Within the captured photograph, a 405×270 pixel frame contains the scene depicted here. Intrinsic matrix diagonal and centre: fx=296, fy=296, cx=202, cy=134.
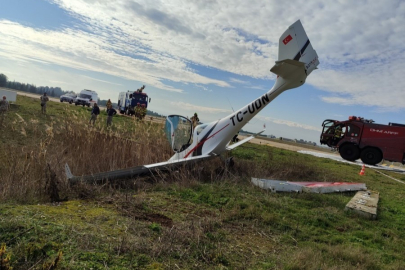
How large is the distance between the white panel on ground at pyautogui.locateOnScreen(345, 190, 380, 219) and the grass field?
0.65 ft

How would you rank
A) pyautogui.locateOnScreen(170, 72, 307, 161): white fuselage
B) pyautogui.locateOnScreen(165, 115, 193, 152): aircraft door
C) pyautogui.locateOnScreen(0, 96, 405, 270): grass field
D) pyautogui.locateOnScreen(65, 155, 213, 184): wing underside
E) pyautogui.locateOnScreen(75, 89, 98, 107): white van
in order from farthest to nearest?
pyautogui.locateOnScreen(75, 89, 98, 107): white van < pyautogui.locateOnScreen(165, 115, 193, 152): aircraft door < pyautogui.locateOnScreen(170, 72, 307, 161): white fuselage < pyautogui.locateOnScreen(65, 155, 213, 184): wing underside < pyautogui.locateOnScreen(0, 96, 405, 270): grass field

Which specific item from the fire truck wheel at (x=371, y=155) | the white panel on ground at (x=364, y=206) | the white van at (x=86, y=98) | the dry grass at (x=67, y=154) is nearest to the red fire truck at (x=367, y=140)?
the fire truck wheel at (x=371, y=155)

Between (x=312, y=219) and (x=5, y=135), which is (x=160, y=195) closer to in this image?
(x=312, y=219)

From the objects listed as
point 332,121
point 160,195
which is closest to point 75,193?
point 160,195

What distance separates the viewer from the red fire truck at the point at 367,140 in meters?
17.3

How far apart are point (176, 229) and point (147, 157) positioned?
4931mm

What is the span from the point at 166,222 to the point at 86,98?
42.5 m

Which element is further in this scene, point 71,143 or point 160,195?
point 71,143

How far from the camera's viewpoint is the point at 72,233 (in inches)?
117

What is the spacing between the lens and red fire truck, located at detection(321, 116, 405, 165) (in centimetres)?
1733

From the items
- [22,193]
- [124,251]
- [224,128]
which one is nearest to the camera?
[124,251]

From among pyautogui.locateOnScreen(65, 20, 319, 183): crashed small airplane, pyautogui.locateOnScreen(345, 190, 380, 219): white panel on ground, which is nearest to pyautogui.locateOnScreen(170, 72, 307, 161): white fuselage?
pyautogui.locateOnScreen(65, 20, 319, 183): crashed small airplane

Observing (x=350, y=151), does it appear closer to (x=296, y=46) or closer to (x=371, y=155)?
(x=371, y=155)

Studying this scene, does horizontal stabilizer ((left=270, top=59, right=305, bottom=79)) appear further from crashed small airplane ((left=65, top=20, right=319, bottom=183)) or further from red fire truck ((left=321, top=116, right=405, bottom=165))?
red fire truck ((left=321, top=116, right=405, bottom=165))
